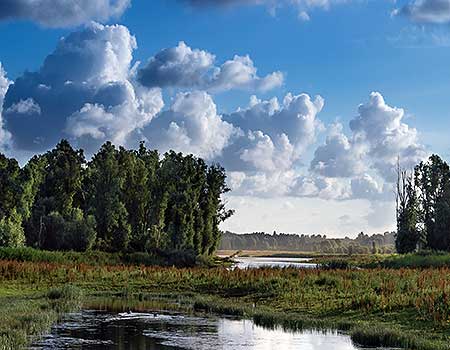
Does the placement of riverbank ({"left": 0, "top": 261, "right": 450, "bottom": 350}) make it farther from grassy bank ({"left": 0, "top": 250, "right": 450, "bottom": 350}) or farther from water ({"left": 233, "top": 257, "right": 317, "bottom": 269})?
water ({"left": 233, "top": 257, "right": 317, "bottom": 269})

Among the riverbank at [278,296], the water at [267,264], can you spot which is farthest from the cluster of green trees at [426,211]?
the riverbank at [278,296]

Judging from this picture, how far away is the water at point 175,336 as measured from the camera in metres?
23.2

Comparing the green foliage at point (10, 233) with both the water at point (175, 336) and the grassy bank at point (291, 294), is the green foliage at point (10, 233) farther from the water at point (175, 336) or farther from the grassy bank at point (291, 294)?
the water at point (175, 336)

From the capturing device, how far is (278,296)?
38.1m

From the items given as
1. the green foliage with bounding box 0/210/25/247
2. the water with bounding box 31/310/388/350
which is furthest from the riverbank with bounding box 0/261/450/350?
the green foliage with bounding box 0/210/25/247

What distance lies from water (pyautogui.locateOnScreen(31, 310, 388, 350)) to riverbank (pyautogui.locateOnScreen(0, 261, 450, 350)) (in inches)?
42.6

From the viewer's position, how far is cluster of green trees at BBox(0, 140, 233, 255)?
260ft

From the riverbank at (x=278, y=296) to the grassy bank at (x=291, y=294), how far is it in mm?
41

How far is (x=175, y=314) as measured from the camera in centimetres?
3312

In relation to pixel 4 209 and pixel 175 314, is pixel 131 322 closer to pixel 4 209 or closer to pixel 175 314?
pixel 175 314

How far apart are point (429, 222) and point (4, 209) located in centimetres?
5659

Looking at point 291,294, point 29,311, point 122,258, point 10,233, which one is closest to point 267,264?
point 122,258

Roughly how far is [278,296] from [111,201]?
1958 inches

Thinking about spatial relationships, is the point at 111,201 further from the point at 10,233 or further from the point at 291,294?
the point at 291,294
